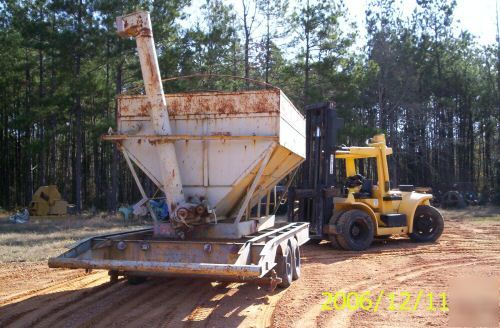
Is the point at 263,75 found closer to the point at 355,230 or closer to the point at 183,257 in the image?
the point at 355,230

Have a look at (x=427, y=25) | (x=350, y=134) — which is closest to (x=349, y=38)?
(x=350, y=134)

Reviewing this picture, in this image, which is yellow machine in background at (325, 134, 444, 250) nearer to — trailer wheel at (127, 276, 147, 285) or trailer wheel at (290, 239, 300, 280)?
trailer wheel at (290, 239, 300, 280)

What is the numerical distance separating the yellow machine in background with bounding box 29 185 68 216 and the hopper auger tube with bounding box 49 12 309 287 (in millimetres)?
19070

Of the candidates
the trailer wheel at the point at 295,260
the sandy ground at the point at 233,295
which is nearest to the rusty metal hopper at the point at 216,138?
the trailer wheel at the point at 295,260

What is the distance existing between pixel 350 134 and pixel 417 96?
12502mm

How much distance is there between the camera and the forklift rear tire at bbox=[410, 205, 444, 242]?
14016 mm

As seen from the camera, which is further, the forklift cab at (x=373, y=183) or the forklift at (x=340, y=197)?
the forklift cab at (x=373, y=183)

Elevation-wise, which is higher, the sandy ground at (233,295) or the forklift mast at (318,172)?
the forklift mast at (318,172)

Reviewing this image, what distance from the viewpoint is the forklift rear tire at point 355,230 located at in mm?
12070

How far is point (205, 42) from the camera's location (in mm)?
26547

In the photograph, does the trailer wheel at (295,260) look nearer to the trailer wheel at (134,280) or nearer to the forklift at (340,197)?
the trailer wheel at (134,280)
